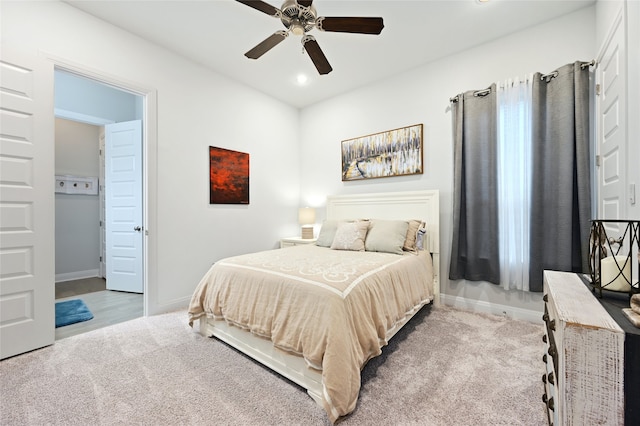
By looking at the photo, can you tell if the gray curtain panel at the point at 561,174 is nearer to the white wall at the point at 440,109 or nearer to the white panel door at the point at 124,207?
the white wall at the point at 440,109

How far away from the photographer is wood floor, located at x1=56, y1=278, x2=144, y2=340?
8.45 ft

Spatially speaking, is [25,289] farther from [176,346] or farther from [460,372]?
[460,372]

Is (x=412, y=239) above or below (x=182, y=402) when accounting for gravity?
above

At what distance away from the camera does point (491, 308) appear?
2.84 metres

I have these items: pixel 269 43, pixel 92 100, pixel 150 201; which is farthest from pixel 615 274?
pixel 92 100

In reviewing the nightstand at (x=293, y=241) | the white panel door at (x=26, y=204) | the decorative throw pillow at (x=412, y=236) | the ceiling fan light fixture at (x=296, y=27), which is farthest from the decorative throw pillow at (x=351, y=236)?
the white panel door at (x=26, y=204)

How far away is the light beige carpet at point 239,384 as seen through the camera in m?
1.43

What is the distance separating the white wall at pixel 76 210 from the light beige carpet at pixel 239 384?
A: 301 centimetres

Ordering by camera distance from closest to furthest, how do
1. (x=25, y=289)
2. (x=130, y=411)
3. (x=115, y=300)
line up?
(x=130, y=411) → (x=25, y=289) → (x=115, y=300)

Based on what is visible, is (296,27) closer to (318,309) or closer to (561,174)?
(318,309)

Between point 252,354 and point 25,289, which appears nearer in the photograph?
point 252,354

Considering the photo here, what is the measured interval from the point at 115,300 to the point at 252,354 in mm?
2635

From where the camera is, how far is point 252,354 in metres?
1.93

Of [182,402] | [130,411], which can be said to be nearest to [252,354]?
[182,402]
